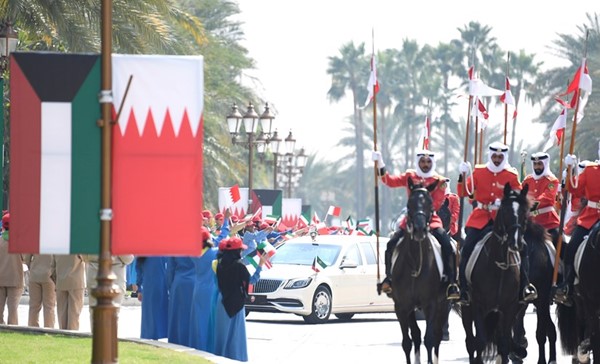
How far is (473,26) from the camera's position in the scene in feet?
332

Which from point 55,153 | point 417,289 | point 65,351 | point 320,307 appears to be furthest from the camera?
point 320,307

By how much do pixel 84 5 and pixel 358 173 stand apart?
89210 mm

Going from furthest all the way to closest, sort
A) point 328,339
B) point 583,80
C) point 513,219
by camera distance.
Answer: point 328,339
point 583,80
point 513,219

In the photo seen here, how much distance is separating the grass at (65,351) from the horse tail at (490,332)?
3346 millimetres

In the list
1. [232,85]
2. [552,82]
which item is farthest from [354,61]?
[232,85]

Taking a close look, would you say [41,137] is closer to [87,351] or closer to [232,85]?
[87,351]

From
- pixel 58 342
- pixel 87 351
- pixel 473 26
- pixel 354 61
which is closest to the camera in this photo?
pixel 87 351

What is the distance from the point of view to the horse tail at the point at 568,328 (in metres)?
17.7

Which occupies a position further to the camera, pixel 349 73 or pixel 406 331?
pixel 349 73

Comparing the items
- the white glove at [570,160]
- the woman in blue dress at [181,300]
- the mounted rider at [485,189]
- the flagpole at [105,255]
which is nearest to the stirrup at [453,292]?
the mounted rider at [485,189]

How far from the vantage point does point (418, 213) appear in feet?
52.7

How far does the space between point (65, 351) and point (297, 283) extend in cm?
1129

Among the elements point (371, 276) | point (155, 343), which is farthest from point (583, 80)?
point (371, 276)

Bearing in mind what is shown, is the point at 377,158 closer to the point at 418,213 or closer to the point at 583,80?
the point at 418,213
